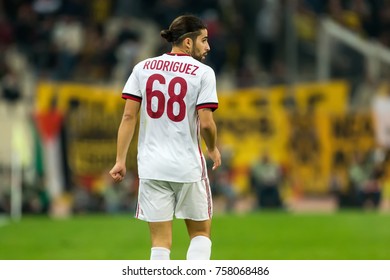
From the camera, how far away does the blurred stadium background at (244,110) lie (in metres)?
28.0

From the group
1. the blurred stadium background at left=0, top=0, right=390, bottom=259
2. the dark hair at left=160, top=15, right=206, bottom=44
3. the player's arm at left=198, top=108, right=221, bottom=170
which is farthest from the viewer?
the blurred stadium background at left=0, top=0, right=390, bottom=259

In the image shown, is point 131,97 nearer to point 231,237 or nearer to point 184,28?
point 184,28

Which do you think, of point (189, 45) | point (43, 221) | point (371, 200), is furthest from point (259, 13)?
point (189, 45)

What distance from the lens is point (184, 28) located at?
988 centimetres

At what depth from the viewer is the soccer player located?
386 inches

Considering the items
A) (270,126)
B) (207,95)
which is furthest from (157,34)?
(207,95)

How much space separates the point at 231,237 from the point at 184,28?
11.4 m

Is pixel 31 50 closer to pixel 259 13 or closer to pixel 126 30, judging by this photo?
pixel 126 30

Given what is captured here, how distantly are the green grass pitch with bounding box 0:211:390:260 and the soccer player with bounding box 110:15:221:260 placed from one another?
6.40 metres

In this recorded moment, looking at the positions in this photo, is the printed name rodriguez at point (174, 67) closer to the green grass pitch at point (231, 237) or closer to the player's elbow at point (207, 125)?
the player's elbow at point (207, 125)

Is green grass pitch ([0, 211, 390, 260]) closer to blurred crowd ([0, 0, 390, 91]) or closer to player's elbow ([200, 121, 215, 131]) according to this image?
blurred crowd ([0, 0, 390, 91])

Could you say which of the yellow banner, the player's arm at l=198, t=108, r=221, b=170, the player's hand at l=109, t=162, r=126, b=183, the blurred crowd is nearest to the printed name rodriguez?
the player's arm at l=198, t=108, r=221, b=170

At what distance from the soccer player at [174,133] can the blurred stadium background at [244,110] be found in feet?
54.1

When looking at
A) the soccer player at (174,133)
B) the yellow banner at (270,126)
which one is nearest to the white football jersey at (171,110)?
the soccer player at (174,133)
